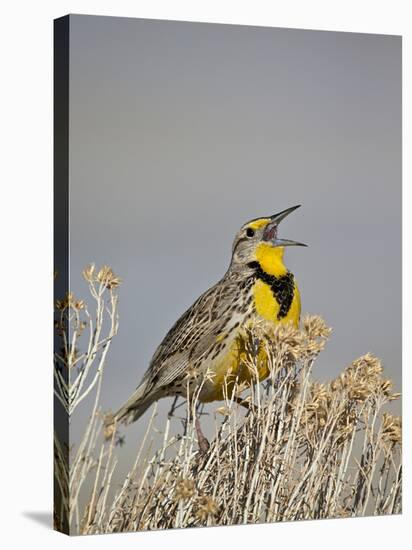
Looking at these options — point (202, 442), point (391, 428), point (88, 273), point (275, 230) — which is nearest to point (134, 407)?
point (202, 442)

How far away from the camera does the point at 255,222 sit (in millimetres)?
8227

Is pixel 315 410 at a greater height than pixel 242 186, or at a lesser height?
lesser

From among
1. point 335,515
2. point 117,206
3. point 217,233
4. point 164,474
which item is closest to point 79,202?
point 117,206

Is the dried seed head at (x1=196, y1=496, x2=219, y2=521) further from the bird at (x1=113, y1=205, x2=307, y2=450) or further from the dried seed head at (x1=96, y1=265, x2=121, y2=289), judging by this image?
the dried seed head at (x1=96, y1=265, x2=121, y2=289)

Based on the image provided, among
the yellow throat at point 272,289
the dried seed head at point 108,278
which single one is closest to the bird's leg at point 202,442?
the yellow throat at point 272,289

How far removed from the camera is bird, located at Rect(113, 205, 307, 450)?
26.3 feet

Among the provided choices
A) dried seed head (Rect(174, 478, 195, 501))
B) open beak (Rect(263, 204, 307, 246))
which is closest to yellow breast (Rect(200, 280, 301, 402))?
open beak (Rect(263, 204, 307, 246))

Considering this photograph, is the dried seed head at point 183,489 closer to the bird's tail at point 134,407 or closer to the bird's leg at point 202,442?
the bird's leg at point 202,442

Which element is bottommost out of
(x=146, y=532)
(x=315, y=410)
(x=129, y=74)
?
(x=146, y=532)

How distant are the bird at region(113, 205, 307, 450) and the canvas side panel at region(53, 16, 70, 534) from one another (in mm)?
330

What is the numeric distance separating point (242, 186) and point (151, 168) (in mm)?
523

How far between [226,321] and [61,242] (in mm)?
930

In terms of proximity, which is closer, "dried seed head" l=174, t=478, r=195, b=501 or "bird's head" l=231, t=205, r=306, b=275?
"dried seed head" l=174, t=478, r=195, b=501

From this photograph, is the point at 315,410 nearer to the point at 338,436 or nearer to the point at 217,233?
the point at 338,436
